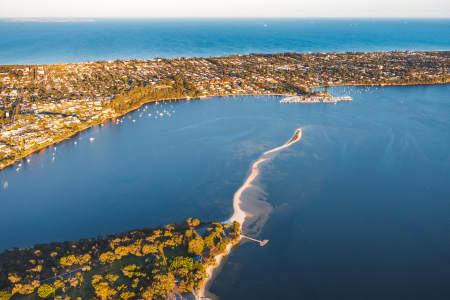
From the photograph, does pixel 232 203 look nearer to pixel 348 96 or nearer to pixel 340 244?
pixel 340 244

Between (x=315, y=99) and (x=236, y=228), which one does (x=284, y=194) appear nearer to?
(x=236, y=228)

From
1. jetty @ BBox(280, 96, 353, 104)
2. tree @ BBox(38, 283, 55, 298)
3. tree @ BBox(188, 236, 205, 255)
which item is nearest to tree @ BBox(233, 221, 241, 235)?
tree @ BBox(188, 236, 205, 255)

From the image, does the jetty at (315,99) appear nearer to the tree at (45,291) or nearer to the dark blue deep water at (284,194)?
the dark blue deep water at (284,194)

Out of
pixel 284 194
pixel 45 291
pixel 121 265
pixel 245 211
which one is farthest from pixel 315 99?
pixel 45 291

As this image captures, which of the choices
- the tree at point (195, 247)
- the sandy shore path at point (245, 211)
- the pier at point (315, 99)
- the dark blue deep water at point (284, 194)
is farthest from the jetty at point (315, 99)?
the tree at point (195, 247)

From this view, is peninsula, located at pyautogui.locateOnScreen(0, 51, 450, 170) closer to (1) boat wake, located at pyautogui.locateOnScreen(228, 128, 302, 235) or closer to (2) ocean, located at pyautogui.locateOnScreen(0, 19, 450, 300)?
(2) ocean, located at pyautogui.locateOnScreen(0, 19, 450, 300)

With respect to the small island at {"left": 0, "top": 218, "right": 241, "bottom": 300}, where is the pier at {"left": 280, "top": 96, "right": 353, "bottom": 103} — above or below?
above
